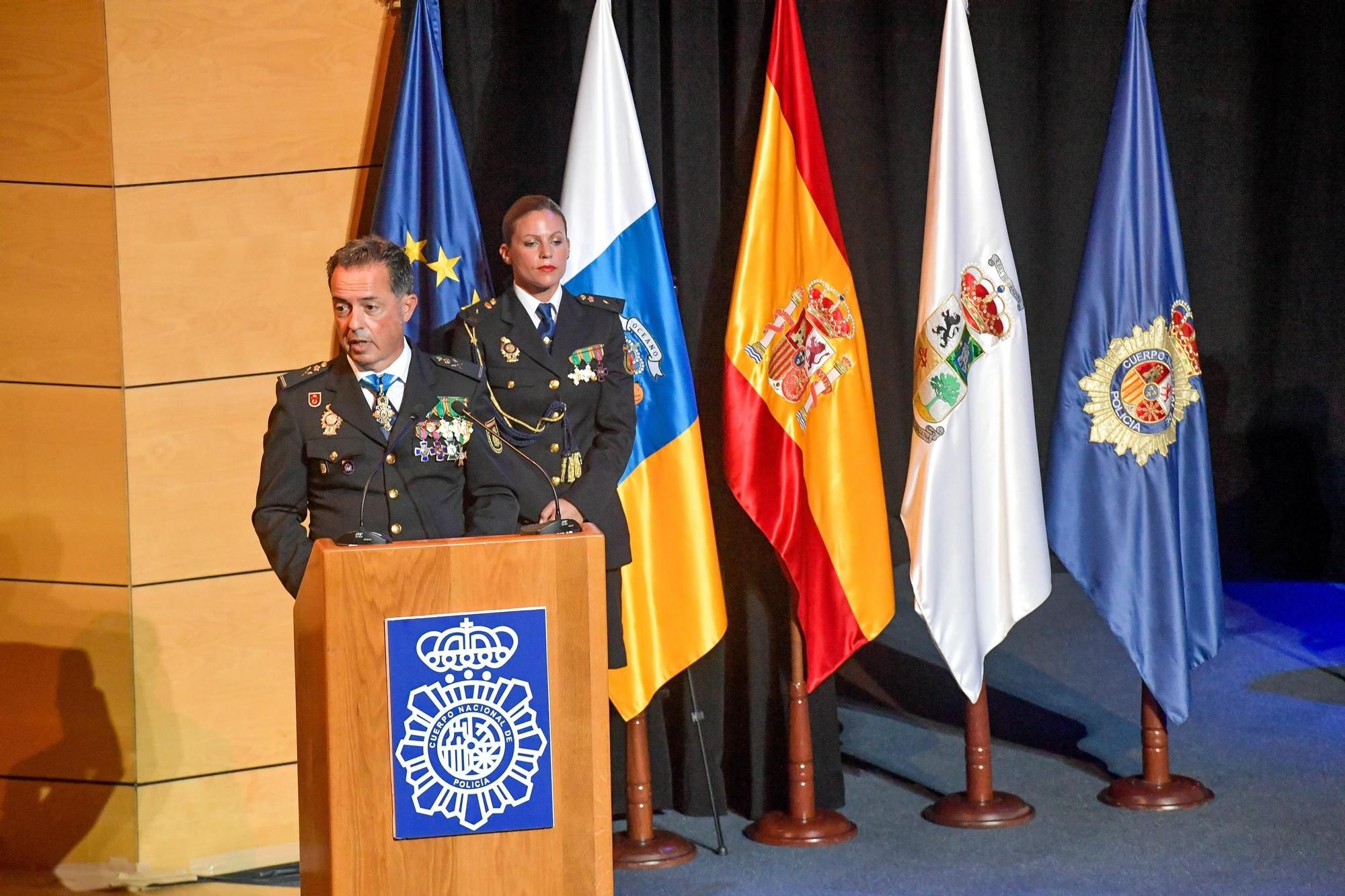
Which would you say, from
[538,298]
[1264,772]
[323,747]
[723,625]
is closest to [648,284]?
[538,298]

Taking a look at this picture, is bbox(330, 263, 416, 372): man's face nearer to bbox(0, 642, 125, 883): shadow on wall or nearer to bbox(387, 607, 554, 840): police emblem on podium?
bbox(387, 607, 554, 840): police emblem on podium

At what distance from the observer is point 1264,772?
4137 millimetres

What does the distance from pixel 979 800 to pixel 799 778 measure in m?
0.49

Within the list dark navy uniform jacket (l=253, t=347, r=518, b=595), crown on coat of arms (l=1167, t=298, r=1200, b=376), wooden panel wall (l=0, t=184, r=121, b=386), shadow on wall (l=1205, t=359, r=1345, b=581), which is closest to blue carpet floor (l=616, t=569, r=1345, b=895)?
shadow on wall (l=1205, t=359, r=1345, b=581)

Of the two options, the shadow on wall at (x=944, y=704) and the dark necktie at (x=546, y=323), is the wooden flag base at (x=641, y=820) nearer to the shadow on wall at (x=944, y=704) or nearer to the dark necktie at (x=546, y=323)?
the dark necktie at (x=546, y=323)

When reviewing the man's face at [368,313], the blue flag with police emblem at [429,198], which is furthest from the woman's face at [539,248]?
the man's face at [368,313]

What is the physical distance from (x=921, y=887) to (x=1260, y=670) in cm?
211

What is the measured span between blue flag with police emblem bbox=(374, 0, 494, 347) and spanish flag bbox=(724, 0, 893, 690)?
701 millimetres

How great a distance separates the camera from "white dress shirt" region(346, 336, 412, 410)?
2.75 metres

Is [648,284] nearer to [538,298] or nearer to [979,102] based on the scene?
[538,298]

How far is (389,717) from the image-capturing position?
2.01 meters

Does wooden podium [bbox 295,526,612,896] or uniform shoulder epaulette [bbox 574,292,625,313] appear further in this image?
uniform shoulder epaulette [bbox 574,292,625,313]

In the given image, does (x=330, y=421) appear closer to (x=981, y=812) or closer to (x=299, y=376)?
(x=299, y=376)

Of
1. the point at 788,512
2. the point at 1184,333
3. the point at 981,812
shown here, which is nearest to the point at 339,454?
the point at 788,512
